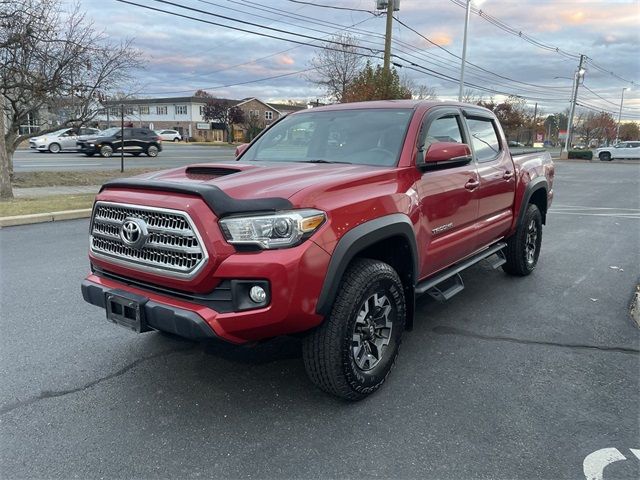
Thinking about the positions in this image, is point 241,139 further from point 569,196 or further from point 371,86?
point 569,196

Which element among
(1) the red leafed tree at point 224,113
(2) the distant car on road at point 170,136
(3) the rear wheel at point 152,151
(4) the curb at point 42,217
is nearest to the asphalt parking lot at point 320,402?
(4) the curb at point 42,217

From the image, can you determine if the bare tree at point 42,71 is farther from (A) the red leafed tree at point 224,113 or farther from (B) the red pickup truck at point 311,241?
(A) the red leafed tree at point 224,113

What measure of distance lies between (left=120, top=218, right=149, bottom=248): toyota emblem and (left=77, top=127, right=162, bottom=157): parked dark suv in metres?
27.3

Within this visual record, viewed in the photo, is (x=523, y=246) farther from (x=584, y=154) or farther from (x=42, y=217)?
(x=584, y=154)

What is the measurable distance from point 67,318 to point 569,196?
48.1 feet

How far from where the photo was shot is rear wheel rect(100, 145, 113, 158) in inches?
1088

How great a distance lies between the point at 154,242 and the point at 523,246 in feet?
14.5

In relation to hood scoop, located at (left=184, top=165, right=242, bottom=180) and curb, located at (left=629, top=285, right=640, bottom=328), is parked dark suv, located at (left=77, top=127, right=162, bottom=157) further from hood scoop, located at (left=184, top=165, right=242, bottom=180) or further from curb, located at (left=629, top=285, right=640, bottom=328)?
curb, located at (left=629, top=285, right=640, bottom=328)

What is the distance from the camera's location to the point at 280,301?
2.55 meters

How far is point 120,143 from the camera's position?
2800 cm

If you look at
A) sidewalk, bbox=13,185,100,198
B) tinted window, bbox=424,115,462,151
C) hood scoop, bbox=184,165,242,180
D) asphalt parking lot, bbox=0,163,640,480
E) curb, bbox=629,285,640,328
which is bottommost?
sidewalk, bbox=13,185,100,198

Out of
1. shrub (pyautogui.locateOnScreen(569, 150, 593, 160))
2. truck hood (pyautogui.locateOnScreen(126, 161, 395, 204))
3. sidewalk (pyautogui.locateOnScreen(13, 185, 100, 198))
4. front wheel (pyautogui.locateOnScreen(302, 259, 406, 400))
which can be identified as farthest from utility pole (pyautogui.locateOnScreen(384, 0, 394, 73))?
shrub (pyautogui.locateOnScreen(569, 150, 593, 160))

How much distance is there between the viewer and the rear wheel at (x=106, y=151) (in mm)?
27625

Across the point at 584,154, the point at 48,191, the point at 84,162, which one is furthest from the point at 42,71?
the point at 584,154
